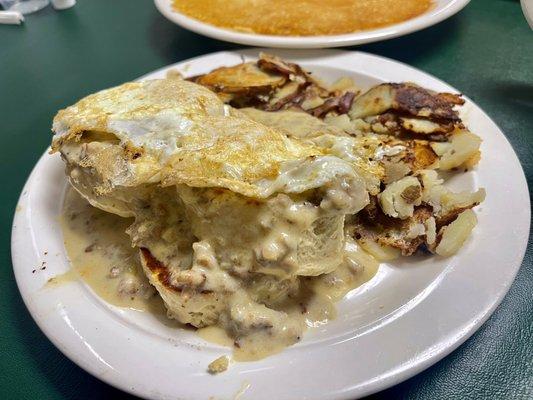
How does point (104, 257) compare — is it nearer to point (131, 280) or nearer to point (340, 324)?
point (131, 280)

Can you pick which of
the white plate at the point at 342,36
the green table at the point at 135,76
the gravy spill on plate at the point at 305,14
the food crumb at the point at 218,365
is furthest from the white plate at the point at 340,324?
the gravy spill on plate at the point at 305,14

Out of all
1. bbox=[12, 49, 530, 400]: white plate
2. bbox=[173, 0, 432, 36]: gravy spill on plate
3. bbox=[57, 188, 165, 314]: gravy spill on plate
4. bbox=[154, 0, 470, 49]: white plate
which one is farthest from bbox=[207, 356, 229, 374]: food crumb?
bbox=[173, 0, 432, 36]: gravy spill on plate

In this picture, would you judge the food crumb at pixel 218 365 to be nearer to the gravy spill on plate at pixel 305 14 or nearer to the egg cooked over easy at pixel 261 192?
the egg cooked over easy at pixel 261 192

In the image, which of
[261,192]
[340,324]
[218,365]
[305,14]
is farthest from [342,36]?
[218,365]

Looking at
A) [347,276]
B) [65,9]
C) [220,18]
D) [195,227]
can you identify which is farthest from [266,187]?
[65,9]

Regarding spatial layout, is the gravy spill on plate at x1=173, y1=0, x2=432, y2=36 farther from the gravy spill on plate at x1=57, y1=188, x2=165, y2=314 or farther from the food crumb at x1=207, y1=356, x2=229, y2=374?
the food crumb at x1=207, y1=356, x2=229, y2=374
